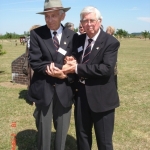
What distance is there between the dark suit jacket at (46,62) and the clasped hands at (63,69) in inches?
2.3

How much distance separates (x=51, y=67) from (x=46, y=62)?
0.13 m

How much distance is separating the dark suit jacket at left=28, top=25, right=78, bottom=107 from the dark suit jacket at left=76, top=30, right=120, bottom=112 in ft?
0.67

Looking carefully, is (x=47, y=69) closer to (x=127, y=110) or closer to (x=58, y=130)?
(x=58, y=130)

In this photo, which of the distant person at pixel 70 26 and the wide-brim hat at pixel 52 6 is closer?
the wide-brim hat at pixel 52 6

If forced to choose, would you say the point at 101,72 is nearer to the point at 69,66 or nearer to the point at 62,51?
the point at 69,66

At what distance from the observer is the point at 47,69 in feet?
9.25

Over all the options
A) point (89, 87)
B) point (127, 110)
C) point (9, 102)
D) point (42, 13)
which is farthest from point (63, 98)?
point (9, 102)

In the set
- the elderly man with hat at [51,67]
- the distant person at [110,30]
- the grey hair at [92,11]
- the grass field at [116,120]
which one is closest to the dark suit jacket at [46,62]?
the elderly man with hat at [51,67]

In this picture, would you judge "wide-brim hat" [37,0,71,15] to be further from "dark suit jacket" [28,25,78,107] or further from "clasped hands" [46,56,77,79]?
"clasped hands" [46,56,77,79]

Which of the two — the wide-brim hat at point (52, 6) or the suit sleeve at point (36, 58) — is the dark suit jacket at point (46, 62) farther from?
the wide-brim hat at point (52, 6)

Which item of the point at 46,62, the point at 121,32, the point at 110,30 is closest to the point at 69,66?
the point at 46,62

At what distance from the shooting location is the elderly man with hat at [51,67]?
2849 mm

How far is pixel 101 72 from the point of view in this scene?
2697 mm

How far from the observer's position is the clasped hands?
2.79 meters
